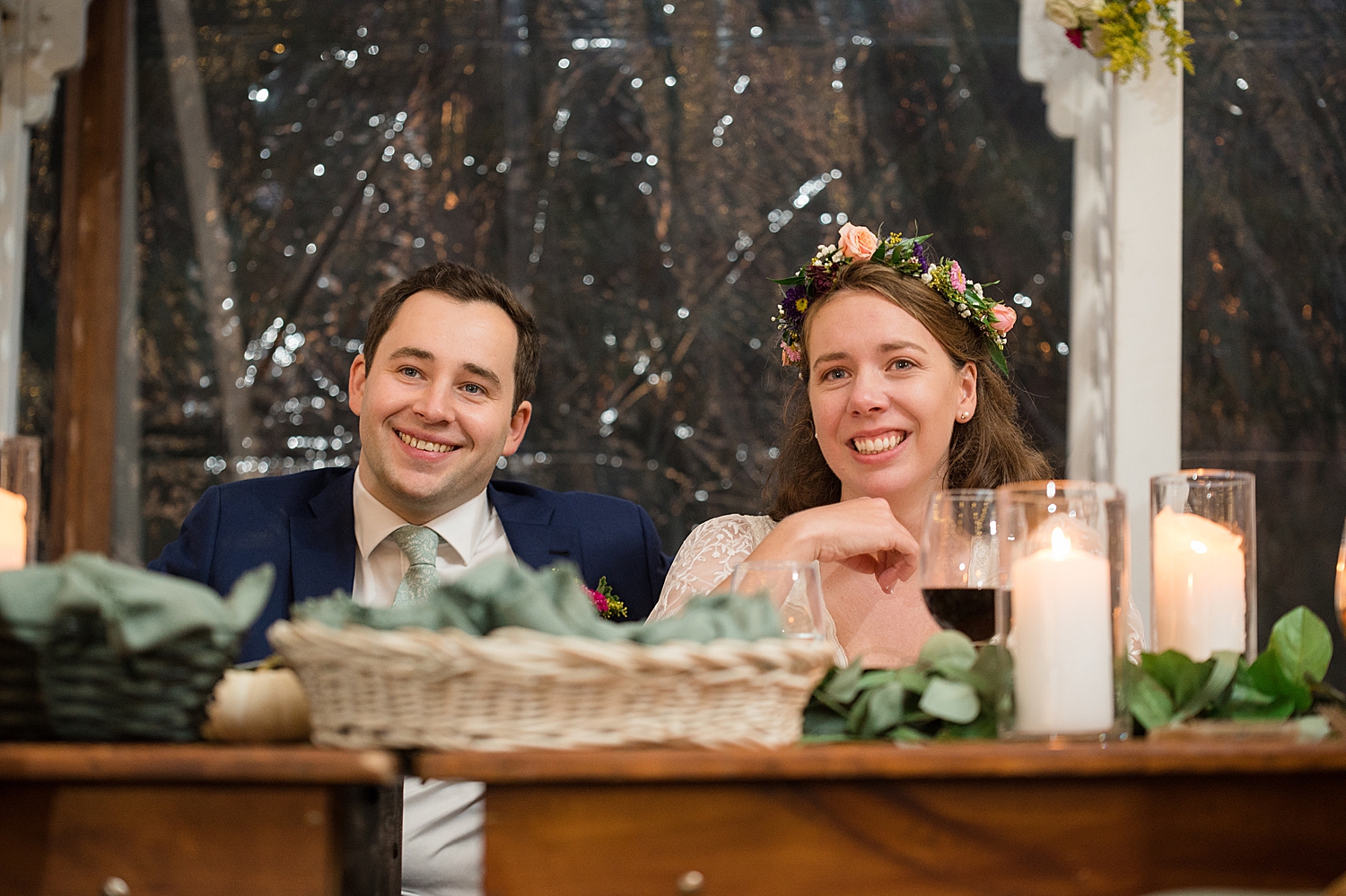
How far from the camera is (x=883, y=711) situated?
42.4 inches

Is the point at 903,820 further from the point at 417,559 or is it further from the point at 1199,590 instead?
the point at 417,559

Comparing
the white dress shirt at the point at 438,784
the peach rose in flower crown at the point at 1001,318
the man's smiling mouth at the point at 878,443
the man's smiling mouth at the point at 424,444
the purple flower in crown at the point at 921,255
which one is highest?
the purple flower in crown at the point at 921,255

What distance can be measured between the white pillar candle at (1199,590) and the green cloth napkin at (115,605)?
0.89 meters

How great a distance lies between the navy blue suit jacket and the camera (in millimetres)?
2346

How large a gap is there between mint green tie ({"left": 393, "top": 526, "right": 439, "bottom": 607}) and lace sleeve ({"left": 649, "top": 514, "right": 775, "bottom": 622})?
0.44 m

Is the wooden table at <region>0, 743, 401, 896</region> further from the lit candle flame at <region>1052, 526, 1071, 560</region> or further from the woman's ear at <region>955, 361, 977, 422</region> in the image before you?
the woman's ear at <region>955, 361, 977, 422</region>

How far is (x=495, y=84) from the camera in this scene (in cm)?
366

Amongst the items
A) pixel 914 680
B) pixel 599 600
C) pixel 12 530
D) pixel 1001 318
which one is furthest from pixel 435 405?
pixel 914 680

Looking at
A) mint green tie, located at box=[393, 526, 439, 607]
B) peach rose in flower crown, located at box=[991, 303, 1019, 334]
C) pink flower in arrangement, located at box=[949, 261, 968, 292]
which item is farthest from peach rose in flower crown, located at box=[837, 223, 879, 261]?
mint green tie, located at box=[393, 526, 439, 607]

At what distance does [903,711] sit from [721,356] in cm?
258

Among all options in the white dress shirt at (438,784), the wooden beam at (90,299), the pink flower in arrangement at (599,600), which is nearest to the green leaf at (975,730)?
the white dress shirt at (438,784)

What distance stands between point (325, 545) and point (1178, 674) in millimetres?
1695

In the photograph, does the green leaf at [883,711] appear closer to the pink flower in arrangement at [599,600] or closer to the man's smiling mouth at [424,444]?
the pink flower in arrangement at [599,600]

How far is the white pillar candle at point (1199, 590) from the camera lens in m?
1.25
